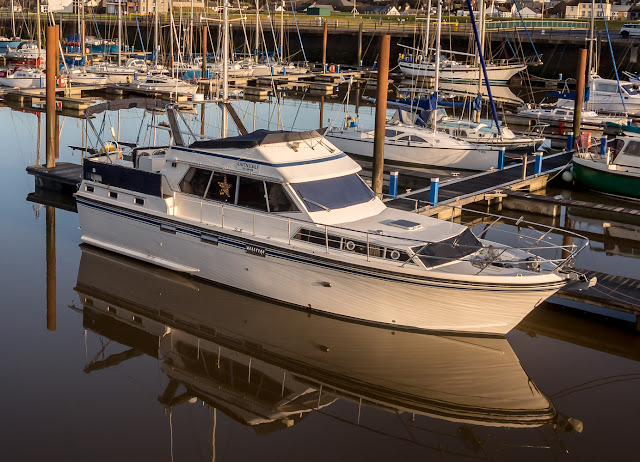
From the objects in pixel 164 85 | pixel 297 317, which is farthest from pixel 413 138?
pixel 164 85

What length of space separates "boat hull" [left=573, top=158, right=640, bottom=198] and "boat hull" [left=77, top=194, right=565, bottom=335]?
11.2 meters

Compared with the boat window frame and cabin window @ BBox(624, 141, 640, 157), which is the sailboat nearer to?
cabin window @ BBox(624, 141, 640, 157)

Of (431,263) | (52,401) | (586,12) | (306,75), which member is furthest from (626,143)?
(586,12)

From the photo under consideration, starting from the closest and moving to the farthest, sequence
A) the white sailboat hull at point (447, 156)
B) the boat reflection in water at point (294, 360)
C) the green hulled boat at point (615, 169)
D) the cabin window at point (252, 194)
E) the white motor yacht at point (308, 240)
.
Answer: the boat reflection in water at point (294, 360) < the white motor yacht at point (308, 240) < the cabin window at point (252, 194) < the green hulled boat at point (615, 169) < the white sailboat hull at point (447, 156)

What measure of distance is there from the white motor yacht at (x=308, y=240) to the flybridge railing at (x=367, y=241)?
2 cm

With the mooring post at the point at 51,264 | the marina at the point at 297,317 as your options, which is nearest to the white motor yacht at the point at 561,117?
the marina at the point at 297,317

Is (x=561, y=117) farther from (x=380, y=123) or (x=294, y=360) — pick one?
(x=294, y=360)

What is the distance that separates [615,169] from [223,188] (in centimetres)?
1282

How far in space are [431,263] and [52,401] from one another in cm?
573

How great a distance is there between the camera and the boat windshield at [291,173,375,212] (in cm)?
1360

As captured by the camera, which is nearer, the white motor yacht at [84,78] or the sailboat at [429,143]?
the sailboat at [429,143]

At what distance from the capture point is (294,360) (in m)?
12.4

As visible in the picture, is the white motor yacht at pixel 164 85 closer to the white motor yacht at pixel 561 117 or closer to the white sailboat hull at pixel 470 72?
the white sailboat hull at pixel 470 72

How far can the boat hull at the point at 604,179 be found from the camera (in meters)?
22.3
